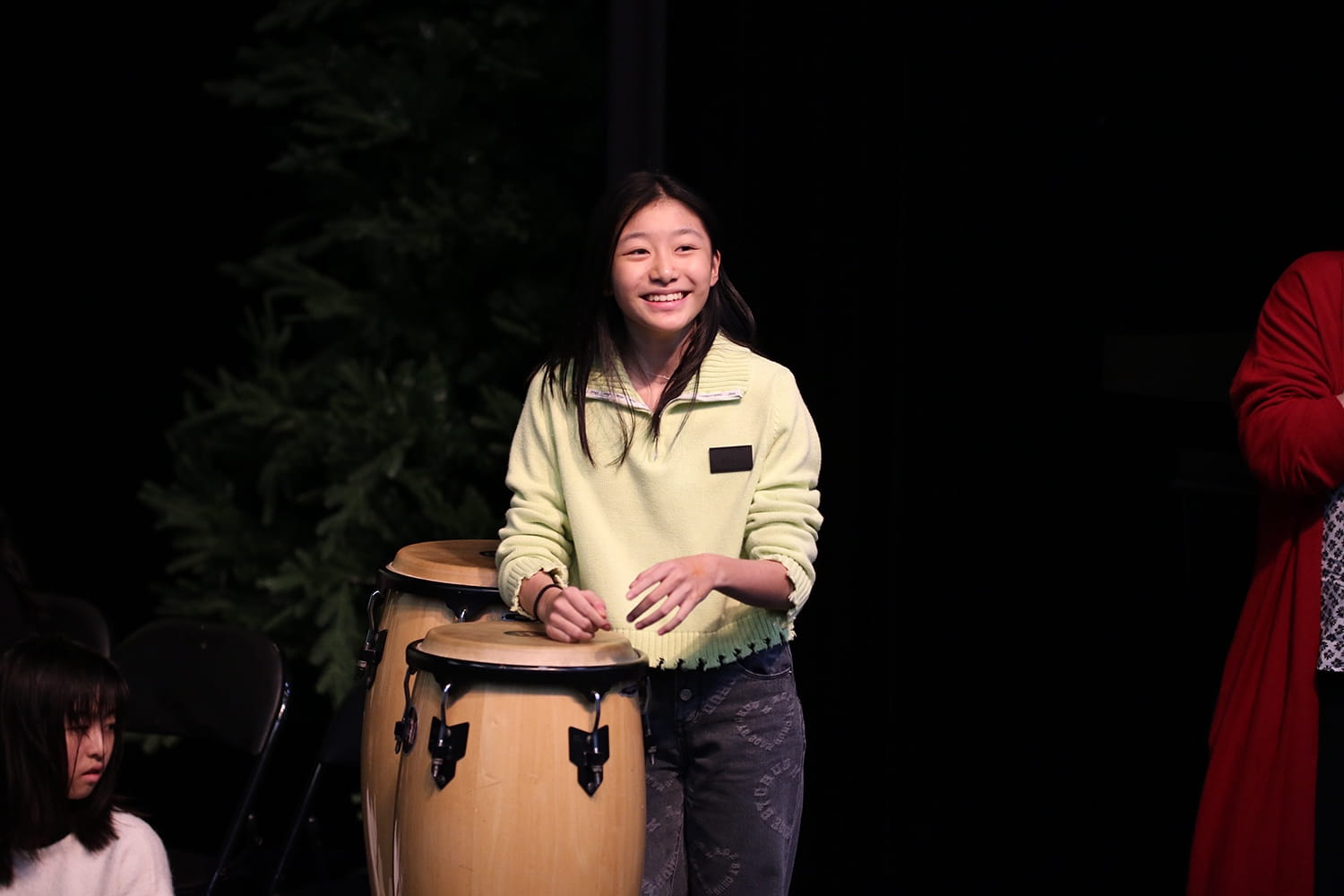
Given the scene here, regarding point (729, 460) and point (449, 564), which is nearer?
point (729, 460)

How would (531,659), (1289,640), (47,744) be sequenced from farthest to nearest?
(47,744), (1289,640), (531,659)

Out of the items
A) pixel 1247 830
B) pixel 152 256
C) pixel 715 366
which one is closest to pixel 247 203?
pixel 152 256

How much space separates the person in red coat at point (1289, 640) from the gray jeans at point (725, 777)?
2.40ft

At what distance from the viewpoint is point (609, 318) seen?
225 cm

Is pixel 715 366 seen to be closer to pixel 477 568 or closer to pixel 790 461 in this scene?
pixel 790 461

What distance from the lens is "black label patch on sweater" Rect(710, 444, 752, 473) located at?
Answer: 2105mm

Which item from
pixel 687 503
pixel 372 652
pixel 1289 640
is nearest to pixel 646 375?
pixel 687 503

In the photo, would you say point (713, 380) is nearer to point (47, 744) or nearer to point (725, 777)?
point (725, 777)

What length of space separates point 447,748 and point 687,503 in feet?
1.48

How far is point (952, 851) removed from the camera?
123 inches

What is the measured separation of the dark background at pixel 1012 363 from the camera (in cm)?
283

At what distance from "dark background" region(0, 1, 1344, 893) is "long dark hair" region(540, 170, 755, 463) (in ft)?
3.01

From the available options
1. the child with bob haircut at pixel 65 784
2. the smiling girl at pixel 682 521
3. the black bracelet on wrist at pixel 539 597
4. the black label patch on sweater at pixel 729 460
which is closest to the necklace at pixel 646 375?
the smiling girl at pixel 682 521

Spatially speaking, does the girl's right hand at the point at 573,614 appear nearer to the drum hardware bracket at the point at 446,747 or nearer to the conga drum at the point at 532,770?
the conga drum at the point at 532,770
